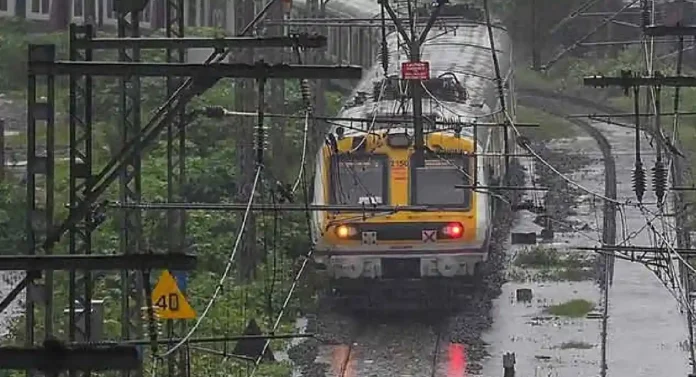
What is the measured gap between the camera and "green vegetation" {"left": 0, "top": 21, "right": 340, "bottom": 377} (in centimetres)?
1986

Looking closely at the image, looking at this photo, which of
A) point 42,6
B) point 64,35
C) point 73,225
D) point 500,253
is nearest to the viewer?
point 73,225

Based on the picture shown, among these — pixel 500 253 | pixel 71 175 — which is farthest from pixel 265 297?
pixel 71 175

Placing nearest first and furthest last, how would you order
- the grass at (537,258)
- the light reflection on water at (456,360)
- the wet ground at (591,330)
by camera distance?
the light reflection on water at (456,360)
the wet ground at (591,330)
the grass at (537,258)

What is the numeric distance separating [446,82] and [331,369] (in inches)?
205

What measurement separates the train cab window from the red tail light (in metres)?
0.72

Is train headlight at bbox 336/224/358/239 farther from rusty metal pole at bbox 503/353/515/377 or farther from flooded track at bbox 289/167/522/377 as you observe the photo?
rusty metal pole at bbox 503/353/515/377

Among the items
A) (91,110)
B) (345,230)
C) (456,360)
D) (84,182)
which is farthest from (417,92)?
(91,110)

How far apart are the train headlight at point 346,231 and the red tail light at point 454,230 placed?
0.99 meters

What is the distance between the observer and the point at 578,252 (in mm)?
26656

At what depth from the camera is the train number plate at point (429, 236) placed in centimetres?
2064

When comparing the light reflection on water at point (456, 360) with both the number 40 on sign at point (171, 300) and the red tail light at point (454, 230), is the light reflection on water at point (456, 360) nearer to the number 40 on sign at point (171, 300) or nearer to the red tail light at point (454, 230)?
the red tail light at point (454, 230)

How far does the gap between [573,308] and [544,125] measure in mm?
18062

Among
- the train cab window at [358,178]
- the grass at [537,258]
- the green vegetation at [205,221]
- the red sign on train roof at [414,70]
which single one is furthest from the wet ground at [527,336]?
the red sign on train roof at [414,70]

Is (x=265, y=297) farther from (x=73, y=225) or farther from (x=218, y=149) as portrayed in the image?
(x=218, y=149)
